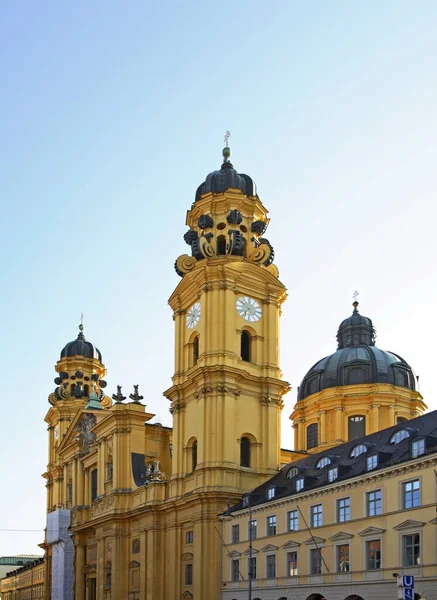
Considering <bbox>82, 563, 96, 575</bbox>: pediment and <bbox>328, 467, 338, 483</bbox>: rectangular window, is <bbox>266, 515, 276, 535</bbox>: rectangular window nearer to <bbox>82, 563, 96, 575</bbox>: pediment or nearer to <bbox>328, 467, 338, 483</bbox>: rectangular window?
<bbox>328, 467, 338, 483</bbox>: rectangular window

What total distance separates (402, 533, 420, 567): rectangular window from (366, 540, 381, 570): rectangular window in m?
2.22

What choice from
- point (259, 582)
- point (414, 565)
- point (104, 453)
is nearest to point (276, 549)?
point (259, 582)

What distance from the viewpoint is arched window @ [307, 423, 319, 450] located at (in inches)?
3425

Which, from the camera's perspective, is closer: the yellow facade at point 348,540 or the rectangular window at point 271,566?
the yellow facade at point 348,540

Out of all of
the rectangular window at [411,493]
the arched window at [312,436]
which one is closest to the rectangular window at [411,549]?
the rectangular window at [411,493]

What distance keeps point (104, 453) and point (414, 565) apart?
145ft

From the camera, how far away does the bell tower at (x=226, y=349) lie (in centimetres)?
6575

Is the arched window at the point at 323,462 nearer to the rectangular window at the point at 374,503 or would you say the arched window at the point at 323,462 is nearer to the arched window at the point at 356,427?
the rectangular window at the point at 374,503

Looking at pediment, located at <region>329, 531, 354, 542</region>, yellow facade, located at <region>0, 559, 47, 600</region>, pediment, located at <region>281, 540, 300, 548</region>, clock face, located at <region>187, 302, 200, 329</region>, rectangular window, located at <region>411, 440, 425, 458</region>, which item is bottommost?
yellow facade, located at <region>0, 559, 47, 600</region>

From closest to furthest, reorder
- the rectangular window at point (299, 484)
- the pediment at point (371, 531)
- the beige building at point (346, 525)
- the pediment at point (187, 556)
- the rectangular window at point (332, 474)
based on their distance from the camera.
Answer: the beige building at point (346, 525) → the pediment at point (371, 531) → the rectangular window at point (332, 474) → the rectangular window at point (299, 484) → the pediment at point (187, 556)

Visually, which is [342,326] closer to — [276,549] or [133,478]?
[133,478]

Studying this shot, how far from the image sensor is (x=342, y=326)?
94.6 metres

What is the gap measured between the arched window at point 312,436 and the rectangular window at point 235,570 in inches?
1085

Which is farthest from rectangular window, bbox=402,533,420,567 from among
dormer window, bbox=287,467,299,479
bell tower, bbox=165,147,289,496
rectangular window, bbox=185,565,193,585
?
rectangular window, bbox=185,565,193,585
